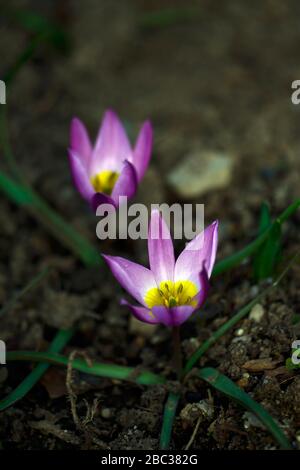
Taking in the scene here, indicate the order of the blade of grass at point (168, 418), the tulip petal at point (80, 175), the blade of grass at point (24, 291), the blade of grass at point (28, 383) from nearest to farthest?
the blade of grass at point (168, 418), the blade of grass at point (28, 383), the tulip petal at point (80, 175), the blade of grass at point (24, 291)

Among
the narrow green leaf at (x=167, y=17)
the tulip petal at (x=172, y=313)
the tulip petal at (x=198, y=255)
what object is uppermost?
the narrow green leaf at (x=167, y=17)

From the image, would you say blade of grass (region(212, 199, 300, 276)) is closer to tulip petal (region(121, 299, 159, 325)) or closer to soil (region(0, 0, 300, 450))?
soil (region(0, 0, 300, 450))

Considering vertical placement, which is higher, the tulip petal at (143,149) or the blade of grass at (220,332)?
the tulip petal at (143,149)

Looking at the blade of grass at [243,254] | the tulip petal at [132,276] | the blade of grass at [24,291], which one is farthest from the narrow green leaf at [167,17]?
the tulip petal at [132,276]

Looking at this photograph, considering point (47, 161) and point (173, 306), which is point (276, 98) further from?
point (173, 306)

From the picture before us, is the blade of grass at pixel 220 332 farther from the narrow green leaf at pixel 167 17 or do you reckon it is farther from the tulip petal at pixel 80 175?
the narrow green leaf at pixel 167 17

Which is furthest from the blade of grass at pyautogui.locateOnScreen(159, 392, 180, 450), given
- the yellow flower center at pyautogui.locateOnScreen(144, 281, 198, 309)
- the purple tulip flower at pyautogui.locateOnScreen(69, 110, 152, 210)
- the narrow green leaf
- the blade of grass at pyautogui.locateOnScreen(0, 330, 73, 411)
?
the narrow green leaf

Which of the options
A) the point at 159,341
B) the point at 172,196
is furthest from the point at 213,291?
the point at 172,196
